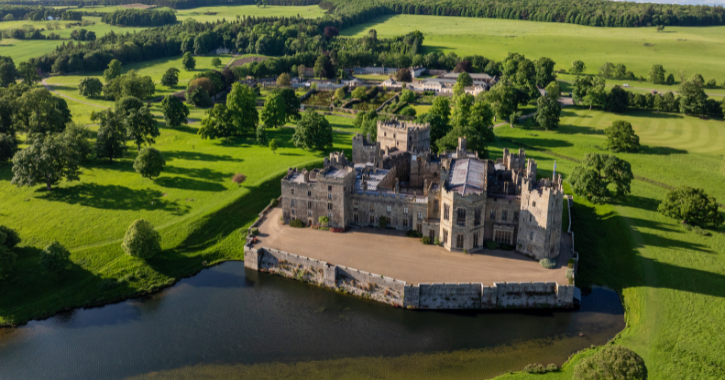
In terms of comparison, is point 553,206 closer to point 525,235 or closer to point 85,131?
point 525,235

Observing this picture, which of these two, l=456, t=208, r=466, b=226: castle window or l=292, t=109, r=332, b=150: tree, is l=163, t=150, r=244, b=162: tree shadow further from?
l=456, t=208, r=466, b=226: castle window

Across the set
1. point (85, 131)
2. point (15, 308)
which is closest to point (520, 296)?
point (15, 308)

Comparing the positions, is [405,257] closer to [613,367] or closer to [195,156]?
[613,367]

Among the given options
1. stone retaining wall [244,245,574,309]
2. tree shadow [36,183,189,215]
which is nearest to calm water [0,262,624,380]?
stone retaining wall [244,245,574,309]

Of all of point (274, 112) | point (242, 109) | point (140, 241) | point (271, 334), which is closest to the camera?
point (271, 334)

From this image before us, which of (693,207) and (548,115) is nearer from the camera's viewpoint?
(693,207)

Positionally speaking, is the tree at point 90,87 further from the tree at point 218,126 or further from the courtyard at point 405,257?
the courtyard at point 405,257

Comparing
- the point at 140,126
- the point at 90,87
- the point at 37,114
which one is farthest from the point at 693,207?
the point at 90,87
